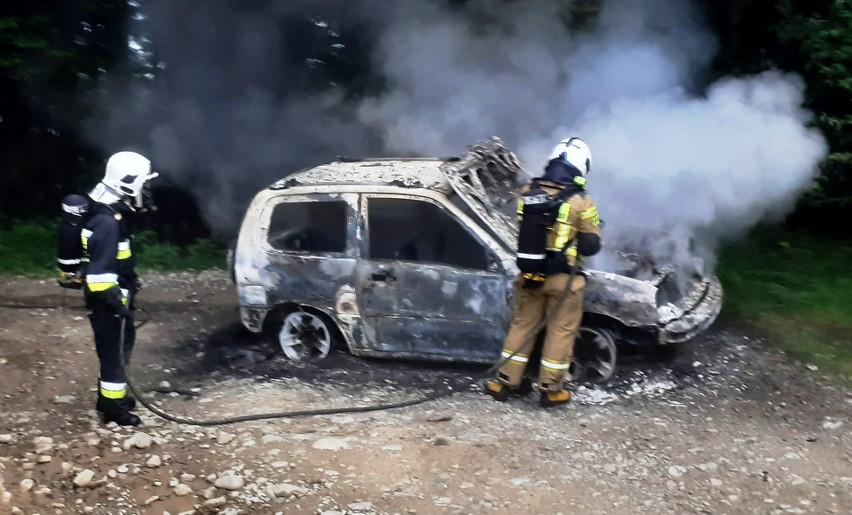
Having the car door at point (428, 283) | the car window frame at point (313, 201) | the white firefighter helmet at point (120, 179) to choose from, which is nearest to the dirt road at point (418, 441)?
the car door at point (428, 283)

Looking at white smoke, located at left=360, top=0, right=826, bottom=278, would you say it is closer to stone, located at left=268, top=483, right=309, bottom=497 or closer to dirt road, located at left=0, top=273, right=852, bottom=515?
dirt road, located at left=0, top=273, right=852, bottom=515

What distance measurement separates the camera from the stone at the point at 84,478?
4727 mm

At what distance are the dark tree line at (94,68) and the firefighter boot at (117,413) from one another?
5932 mm

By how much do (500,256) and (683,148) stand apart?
2.32 metres

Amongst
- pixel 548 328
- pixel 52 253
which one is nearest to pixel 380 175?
pixel 548 328

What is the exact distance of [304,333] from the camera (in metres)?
6.70

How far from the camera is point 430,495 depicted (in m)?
4.63

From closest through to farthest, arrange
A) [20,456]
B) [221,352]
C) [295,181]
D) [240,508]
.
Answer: [240,508], [20,456], [295,181], [221,352]

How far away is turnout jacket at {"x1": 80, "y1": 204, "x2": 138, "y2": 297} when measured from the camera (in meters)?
5.23

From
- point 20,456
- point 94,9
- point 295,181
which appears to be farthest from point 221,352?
point 94,9

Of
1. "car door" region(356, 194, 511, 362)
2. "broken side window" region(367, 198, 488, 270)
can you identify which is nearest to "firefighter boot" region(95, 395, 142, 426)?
"car door" region(356, 194, 511, 362)

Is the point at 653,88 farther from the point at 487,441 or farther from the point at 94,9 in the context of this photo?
the point at 94,9

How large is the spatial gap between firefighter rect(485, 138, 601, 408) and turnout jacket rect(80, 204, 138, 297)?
8.98ft

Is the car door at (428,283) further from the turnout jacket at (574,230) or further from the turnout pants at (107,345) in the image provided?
the turnout pants at (107,345)
